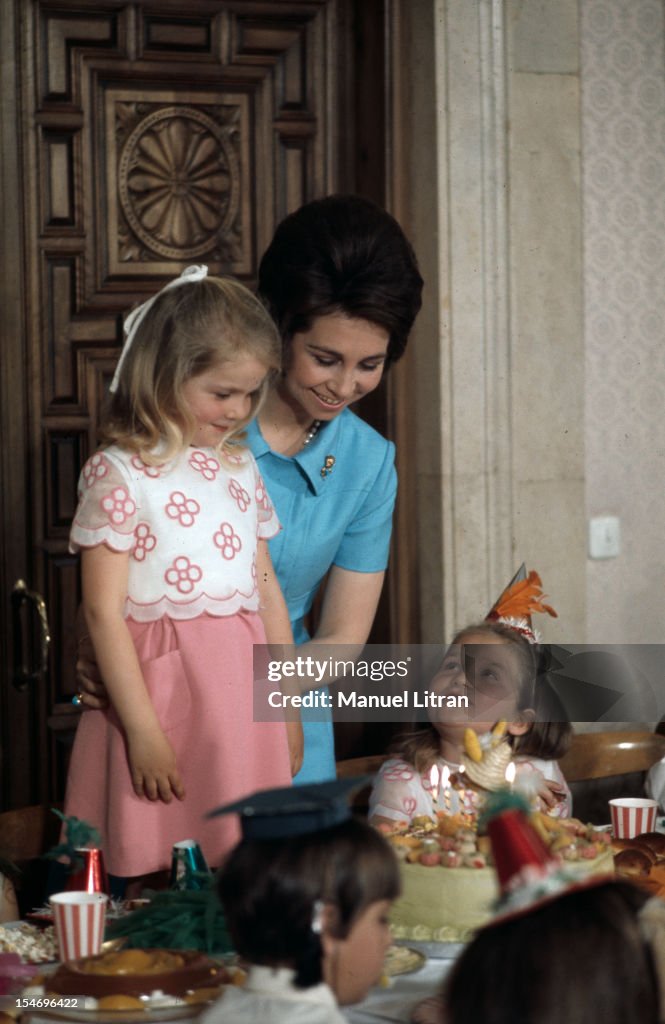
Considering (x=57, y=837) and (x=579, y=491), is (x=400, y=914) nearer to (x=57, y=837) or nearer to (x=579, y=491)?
(x=57, y=837)

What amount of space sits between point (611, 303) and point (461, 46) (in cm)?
88

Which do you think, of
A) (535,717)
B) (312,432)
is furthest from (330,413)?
(535,717)

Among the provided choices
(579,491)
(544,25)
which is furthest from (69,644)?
(544,25)

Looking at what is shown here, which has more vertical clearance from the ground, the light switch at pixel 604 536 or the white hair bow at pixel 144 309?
the white hair bow at pixel 144 309

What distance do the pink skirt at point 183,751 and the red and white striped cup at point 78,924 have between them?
1.49 feet

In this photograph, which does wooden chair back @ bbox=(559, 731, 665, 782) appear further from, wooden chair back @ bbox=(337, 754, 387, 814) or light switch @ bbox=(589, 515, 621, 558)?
light switch @ bbox=(589, 515, 621, 558)

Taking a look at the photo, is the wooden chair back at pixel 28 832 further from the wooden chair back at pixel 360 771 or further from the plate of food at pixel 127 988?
the plate of food at pixel 127 988

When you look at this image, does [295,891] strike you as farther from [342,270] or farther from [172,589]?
[342,270]

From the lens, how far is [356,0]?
391 centimetres

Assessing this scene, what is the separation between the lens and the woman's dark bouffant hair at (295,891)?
4.21 ft

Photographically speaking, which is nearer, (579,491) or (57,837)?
(57,837)

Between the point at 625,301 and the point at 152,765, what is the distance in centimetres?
260

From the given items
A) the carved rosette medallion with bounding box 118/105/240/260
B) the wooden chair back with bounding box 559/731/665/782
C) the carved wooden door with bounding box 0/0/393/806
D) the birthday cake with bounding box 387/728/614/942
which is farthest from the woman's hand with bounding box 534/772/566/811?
the carved rosette medallion with bounding box 118/105/240/260

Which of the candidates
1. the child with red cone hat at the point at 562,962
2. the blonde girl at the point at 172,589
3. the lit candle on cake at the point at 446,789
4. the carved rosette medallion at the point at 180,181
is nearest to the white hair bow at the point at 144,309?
the blonde girl at the point at 172,589
